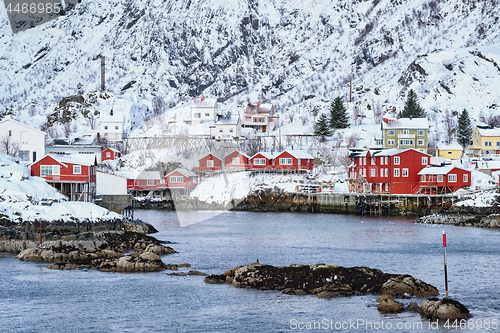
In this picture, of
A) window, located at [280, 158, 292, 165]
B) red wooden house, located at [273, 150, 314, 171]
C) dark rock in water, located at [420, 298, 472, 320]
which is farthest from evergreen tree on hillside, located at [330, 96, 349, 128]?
dark rock in water, located at [420, 298, 472, 320]

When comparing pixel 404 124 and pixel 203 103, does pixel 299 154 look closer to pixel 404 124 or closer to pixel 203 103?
pixel 404 124

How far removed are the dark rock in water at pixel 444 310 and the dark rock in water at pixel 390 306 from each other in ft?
3.02

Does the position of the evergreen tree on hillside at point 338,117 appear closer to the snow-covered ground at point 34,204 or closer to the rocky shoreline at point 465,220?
the rocky shoreline at point 465,220

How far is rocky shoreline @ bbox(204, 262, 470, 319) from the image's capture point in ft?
93.1

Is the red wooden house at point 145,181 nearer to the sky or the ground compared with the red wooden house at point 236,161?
nearer to the ground

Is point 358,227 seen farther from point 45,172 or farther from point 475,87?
point 475,87

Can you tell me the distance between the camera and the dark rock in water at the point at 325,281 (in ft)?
95.0

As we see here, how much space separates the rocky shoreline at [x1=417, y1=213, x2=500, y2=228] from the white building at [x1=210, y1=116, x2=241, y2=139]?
4948cm

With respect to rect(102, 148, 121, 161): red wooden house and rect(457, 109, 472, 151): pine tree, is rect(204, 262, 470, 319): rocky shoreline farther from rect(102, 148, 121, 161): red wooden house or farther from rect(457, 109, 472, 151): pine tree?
rect(457, 109, 472, 151): pine tree

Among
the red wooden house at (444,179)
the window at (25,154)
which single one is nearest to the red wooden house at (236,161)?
the red wooden house at (444,179)

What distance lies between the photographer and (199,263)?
39406 mm

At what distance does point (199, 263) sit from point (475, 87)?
109 m

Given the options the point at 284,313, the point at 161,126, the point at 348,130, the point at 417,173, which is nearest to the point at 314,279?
the point at 284,313

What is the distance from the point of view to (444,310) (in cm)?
2519
